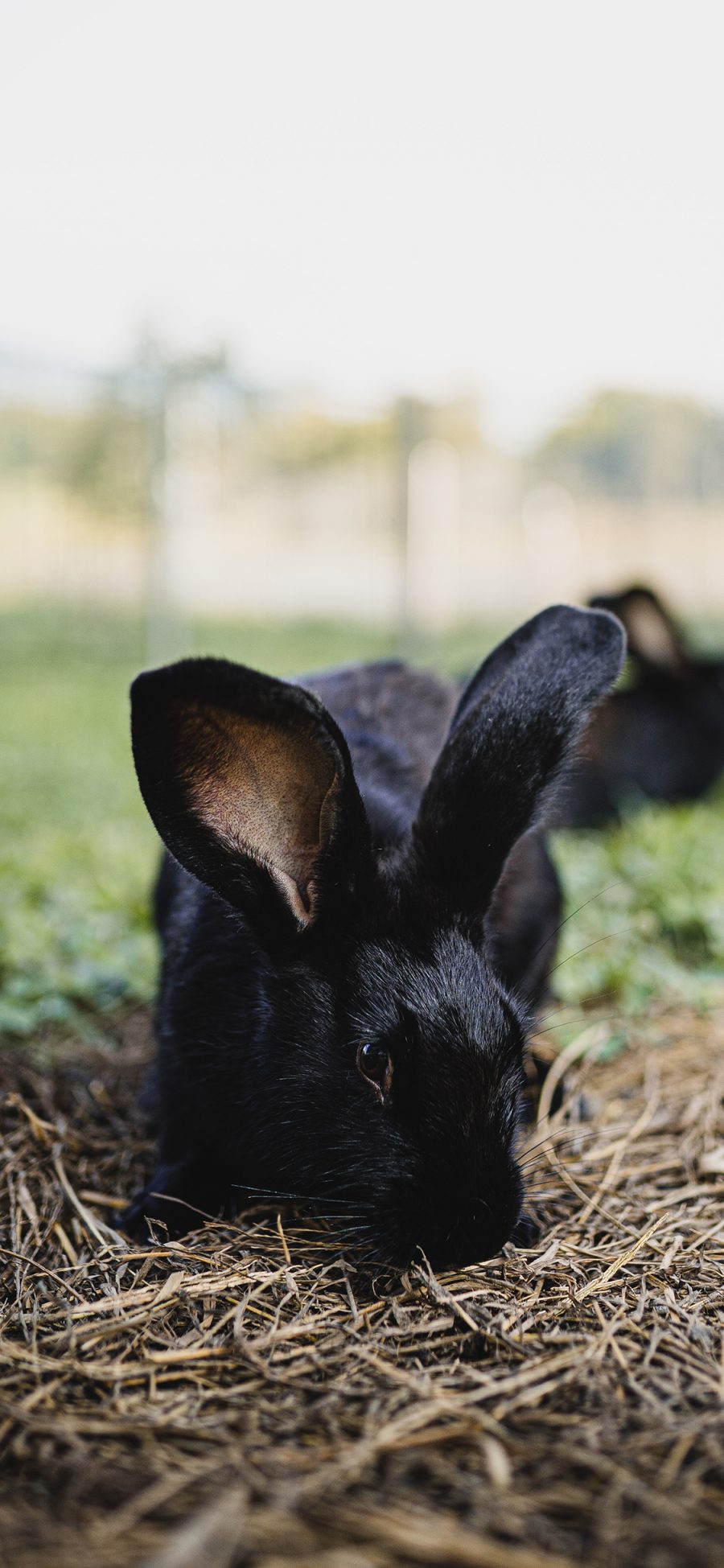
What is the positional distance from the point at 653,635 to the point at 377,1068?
18.4 feet

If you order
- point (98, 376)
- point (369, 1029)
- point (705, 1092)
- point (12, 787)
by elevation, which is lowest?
point (12, 787)

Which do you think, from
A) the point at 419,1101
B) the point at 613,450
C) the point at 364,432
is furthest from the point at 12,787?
the point at 613,450

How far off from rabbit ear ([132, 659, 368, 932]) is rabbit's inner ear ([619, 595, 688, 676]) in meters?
4.82

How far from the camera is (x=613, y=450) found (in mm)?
15906

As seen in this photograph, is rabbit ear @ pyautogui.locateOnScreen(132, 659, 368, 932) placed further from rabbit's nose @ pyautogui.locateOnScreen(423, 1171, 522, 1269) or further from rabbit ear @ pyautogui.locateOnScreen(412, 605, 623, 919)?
rabbit's nose @ pyautogui.locateOnScreen(423, 1171, 522, 1269)

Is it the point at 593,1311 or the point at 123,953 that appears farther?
the point at 123,953

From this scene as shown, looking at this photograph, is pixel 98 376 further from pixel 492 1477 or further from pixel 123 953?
pixel 492 1477

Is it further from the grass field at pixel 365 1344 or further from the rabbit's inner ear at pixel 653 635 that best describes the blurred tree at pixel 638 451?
the grass field at pixel 365 1344

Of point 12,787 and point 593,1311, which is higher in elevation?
point 593,1311

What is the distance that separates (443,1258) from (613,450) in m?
15.0

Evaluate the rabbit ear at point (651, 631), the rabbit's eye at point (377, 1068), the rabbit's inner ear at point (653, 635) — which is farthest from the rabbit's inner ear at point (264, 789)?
the rabbit's inner ear at point (653, 635)

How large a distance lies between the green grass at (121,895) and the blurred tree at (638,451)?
791 centimetres

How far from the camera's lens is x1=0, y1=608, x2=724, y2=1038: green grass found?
12.6 ft

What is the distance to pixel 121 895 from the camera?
4.79 m
